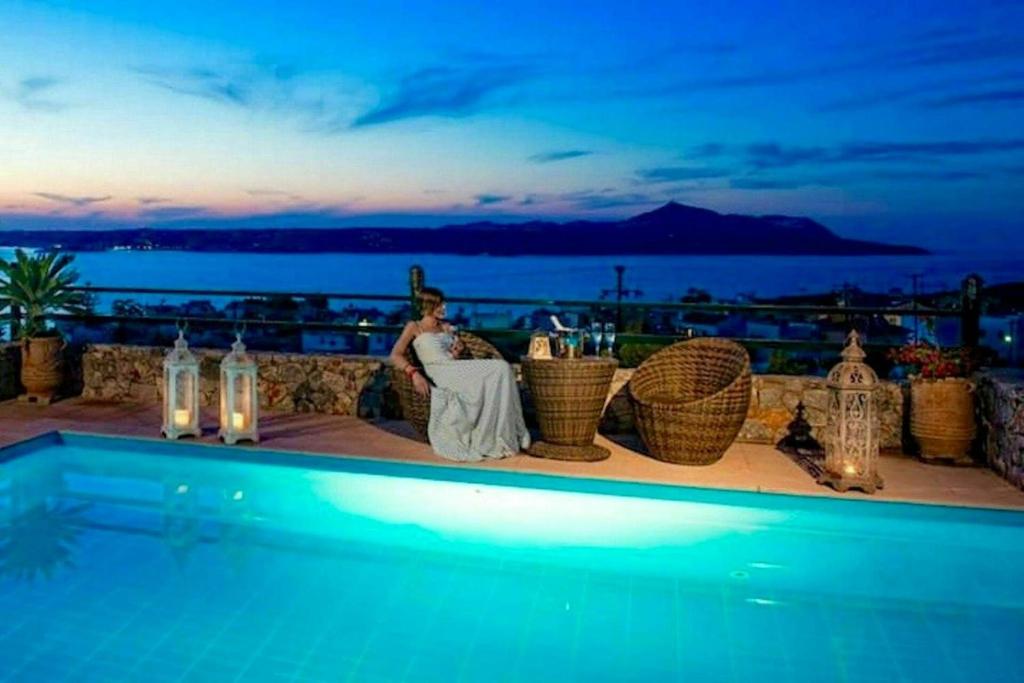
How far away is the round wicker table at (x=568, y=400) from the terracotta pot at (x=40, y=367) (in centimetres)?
399

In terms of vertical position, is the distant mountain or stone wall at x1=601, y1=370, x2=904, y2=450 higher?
the distant mountain

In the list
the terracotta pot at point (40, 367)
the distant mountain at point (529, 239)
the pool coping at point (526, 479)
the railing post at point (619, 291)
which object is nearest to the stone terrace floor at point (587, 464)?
the pool coping at point (526, 479)

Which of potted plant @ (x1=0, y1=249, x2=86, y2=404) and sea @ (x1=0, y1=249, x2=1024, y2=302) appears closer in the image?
potted plant @ (x1=0, y1=249, x2=86, y2=404)

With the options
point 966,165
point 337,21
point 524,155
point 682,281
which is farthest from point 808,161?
point 337,21

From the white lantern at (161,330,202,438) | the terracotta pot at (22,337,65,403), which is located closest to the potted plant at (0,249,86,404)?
the terracotta pot at (22,337,65,403)

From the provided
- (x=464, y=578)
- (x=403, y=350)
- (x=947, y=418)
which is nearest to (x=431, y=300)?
(x=403, y=350)

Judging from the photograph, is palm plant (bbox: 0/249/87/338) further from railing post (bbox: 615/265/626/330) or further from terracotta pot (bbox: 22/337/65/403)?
railing post (bbox: 615/265/626/330)

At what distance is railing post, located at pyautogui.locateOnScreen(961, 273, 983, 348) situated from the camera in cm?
701

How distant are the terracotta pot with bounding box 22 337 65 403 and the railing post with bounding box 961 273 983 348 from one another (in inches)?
267

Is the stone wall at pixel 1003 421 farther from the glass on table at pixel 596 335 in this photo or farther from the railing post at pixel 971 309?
the glass on table at pixel 596 335

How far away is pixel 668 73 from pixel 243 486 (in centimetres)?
841

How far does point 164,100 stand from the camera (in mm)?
11055

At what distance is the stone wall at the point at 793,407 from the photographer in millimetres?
6625

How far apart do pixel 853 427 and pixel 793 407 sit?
4.01ft
